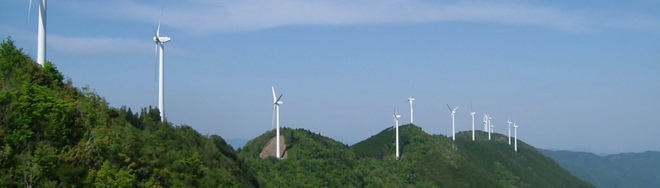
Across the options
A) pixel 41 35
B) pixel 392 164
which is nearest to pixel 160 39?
pixel 41 35

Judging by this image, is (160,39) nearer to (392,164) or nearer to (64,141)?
(64,141)

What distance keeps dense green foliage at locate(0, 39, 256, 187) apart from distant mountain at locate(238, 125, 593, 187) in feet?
81.5

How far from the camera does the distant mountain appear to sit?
263 feet

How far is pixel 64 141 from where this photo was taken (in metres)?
32.2

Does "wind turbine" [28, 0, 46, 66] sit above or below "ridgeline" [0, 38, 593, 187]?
above

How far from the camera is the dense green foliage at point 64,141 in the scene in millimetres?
30156

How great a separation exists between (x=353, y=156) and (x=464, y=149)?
51040 mm

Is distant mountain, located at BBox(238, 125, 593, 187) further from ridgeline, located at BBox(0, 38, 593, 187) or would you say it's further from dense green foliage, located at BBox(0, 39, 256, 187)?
dense green foliage, located at BBox(0, 39, 256, 187)

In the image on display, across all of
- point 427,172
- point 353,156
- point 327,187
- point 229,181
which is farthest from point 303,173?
point 427,172

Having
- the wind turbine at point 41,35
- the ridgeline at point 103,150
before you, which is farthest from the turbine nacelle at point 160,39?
the wind turbine at point 41,35

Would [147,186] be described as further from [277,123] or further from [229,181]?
[277,123]

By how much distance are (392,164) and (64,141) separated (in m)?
82.7

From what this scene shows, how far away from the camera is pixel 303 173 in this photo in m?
79.8

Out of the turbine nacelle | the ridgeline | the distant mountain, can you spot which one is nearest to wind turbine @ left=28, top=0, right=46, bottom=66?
the ridgeline
